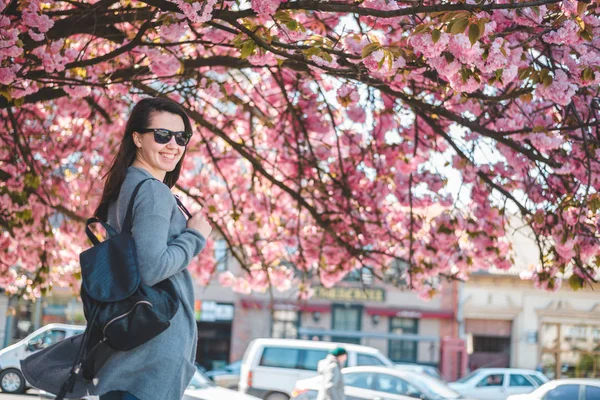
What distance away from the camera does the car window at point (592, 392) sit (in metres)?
13.5

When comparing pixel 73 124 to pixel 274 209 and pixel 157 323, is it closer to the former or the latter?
pixel 274 209

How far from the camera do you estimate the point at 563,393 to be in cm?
1345

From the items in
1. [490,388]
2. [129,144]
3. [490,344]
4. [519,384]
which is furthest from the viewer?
[490,344]

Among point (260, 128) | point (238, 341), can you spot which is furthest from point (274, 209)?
point (238, 341)

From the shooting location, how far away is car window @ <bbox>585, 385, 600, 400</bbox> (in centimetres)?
1345

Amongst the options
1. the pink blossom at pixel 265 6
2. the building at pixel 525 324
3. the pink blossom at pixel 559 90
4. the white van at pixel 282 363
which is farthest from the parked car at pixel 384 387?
the building at pixel 525 324

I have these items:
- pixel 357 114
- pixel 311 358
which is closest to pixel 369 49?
pixel 357 114

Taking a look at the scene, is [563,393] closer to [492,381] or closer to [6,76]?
[492,381]

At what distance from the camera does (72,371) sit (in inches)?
112

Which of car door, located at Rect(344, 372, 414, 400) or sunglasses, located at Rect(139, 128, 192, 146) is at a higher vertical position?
sunglasses, located at Rect(139, 128, 192, 146)

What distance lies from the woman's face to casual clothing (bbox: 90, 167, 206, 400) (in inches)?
7.6

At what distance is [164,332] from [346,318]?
29739 mm

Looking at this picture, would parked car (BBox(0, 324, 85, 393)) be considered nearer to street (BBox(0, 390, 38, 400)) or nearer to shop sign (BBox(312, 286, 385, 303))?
street (BBox(0, 390, 38, 400))

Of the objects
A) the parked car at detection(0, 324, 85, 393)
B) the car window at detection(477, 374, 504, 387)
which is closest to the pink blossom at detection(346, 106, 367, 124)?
the parked car at detection(0, 324, 85, 393)
